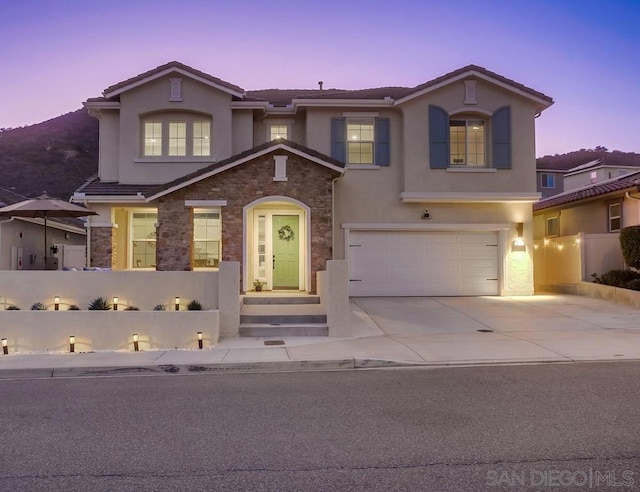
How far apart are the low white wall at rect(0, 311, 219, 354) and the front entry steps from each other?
146cm

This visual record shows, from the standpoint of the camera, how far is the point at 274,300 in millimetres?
13148

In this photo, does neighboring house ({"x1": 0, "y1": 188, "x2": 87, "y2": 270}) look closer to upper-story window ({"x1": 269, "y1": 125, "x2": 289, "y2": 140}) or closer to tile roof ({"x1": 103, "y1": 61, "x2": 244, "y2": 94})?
tile roof ({"x1": 103, "y1": 61, "x2": 244, "y2": 94})

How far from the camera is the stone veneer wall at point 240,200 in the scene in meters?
14.3

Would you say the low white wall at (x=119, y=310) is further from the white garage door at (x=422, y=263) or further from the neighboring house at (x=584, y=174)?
the neighboring house at (x=584, y=174)

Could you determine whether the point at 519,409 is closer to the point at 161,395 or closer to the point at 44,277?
the point at 161,395

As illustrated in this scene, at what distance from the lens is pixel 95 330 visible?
399 inches

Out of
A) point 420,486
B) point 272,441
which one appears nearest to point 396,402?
point 272,441

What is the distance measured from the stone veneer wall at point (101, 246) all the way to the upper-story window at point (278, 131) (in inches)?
241

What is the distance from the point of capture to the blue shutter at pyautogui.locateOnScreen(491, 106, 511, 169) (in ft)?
53.7

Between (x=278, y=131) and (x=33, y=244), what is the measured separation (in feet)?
34.3

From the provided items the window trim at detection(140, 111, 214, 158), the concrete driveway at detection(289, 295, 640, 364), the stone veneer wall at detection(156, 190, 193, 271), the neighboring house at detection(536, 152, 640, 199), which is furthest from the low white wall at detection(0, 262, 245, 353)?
the neighboring house at detection(536, 152, 640, 199)

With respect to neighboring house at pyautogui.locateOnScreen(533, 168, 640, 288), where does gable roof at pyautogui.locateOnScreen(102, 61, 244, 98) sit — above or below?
above

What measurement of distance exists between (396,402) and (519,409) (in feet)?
4.68

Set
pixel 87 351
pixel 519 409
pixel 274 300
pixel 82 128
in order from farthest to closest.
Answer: pixel 82 128 → pixel 274 300 → pixel 87 351 → pixel 519 409
